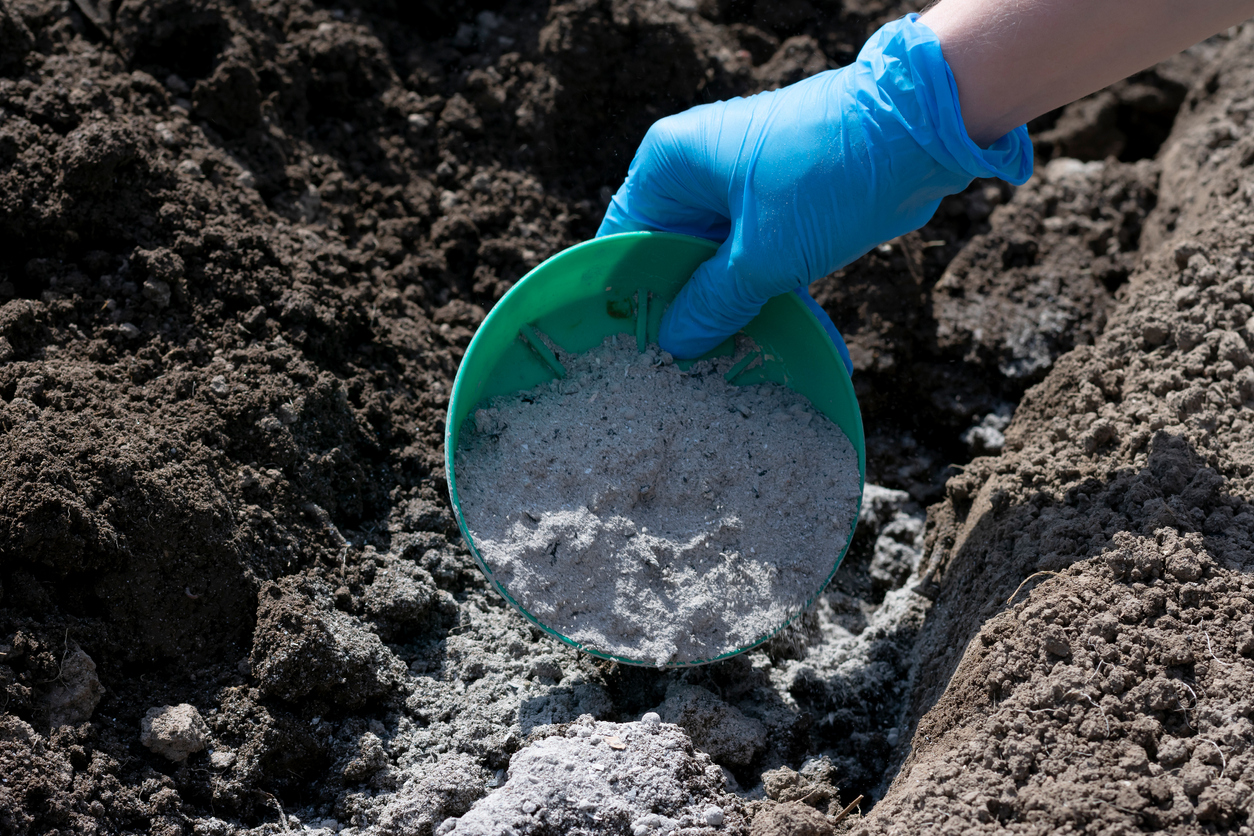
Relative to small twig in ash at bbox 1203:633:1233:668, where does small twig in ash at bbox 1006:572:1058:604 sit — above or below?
above

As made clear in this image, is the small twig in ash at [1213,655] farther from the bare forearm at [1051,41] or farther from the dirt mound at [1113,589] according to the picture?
the bare forearm at [1051,41]

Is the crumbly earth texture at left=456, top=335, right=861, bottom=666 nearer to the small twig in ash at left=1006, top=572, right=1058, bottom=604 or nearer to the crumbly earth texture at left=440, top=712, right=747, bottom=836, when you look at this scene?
the crumbly earth texture at left=440, top=712, right=747, bottom=836

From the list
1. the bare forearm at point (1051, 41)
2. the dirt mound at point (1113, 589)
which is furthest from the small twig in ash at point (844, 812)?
the bare forearm at point (1051, 41)

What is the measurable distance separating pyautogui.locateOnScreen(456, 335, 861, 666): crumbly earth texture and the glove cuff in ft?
2.59

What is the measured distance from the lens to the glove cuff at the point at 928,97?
226 cm

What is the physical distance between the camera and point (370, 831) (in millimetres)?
2168

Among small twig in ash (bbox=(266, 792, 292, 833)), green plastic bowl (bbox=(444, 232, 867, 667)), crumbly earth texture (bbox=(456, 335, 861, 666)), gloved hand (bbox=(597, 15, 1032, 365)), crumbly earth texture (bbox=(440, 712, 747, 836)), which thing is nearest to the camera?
crumbly earth texture (bbox=(440, 712, 747, 836))

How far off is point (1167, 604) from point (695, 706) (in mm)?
1148

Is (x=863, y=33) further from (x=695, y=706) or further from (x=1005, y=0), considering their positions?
(x=695, y=706)

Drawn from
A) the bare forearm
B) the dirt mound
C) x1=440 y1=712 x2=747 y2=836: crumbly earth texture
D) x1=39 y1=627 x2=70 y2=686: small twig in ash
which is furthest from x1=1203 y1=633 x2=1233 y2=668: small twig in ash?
x1=39 y1=627 x2=70 y2=686: small twig in ash

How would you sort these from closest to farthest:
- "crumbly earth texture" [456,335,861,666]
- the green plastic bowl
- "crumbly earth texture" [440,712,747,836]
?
"crumbly earth texture" [440,712,747,836] < "crumbly earth texture" [456,335,861,666] < the green plastic bowl

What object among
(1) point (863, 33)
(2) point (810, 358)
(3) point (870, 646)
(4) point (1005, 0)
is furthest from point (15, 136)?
(1) point (863, 33)

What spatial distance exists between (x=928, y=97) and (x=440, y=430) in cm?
174

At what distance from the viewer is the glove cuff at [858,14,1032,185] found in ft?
7.41
